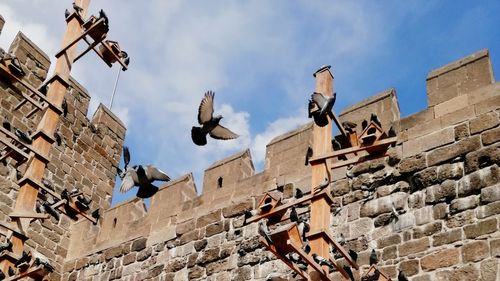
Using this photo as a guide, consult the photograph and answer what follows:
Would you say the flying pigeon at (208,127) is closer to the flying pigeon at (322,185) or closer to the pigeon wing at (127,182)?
the pigeon wing at (127,182)

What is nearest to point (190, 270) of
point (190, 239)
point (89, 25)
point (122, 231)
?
point (190, 239)

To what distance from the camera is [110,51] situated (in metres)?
6.26

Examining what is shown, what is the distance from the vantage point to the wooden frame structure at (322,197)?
4.46 meters

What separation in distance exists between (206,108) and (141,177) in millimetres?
1095

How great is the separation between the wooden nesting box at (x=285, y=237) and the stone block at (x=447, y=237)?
2.23m

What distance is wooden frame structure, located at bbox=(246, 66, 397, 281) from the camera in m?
4.46

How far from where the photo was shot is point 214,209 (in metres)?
8.75

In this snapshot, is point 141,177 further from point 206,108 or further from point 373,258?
point 373,258

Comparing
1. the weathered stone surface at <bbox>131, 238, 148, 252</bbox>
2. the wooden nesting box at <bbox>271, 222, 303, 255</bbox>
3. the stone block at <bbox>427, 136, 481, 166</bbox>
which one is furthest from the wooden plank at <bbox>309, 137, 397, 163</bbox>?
the weathered stone surface at <bbox>131, 238, 148, 252</bbox>

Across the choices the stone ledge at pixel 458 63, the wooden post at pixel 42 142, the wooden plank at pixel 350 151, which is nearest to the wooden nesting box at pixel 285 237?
the wooden plank at pixel 350 151

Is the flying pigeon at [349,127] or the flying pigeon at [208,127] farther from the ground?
the flying pigeon at [208,127]

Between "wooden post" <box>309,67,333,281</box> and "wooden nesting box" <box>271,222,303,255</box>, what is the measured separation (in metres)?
0.12

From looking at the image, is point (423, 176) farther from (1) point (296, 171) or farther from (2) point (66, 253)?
(2) point (66, 253)

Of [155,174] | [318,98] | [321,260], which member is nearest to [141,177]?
[155,174]
